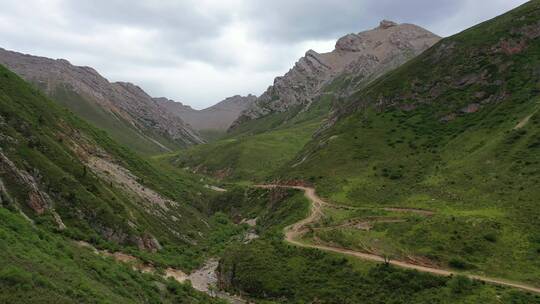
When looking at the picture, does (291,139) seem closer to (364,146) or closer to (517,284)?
(364,146)

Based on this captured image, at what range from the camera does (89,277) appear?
29.4 meters

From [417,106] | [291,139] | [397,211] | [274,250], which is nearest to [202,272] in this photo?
[274,250]

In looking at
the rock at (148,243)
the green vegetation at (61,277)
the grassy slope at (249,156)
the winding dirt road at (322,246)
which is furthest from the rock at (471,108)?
the green vegetation at (61,277)

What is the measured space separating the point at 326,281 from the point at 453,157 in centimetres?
3796

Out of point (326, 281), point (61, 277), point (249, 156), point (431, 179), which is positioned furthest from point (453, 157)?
point (249, 156)

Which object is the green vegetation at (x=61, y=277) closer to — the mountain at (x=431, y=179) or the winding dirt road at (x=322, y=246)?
the mountain at (x=431, y=179)

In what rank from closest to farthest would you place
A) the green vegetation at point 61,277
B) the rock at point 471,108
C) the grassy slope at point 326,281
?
the green vegetation at point 61,277 < the grassy slope at point 326,281 < the rock at point 471,108

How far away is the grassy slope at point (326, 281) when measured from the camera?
40181mm

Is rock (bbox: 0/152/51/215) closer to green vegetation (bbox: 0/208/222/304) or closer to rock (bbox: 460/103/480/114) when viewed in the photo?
green vegetation (bbox: 0/208/222/304)

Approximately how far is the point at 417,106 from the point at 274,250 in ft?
193

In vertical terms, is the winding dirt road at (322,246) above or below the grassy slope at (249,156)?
below

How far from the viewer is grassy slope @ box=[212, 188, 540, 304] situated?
40181 mm

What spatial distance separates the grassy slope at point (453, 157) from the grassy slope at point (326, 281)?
167 inches

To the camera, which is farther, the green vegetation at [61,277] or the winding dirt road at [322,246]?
the winding dirt road at [322,246]
